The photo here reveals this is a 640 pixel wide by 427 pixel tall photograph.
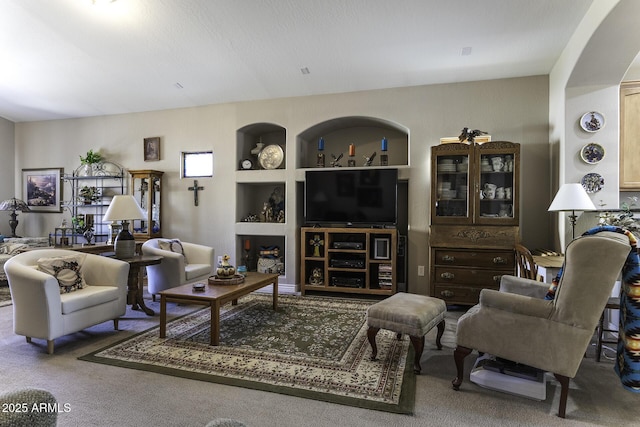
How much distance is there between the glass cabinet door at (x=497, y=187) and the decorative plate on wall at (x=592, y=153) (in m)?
A: 0.63

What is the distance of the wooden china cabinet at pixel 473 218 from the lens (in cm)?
403

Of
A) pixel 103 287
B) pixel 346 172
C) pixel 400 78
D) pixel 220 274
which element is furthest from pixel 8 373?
pixel 400 78

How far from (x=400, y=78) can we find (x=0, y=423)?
4.74 metres

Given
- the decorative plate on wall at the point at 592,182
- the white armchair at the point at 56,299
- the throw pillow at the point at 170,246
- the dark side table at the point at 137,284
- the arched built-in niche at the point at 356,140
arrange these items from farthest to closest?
the arched built-in niche at the point at 356,140 < the throw pillow at the point at 170,246 < the dark side table at the point at 137,284 < the decorative plate on wall at the point at 592,182 < the white armchair at the point at 56,299

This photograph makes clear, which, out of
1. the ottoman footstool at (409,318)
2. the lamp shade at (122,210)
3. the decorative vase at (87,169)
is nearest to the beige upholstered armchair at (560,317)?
the ottoman footstool at (409,318)

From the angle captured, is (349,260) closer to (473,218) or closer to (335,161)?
(335,161)

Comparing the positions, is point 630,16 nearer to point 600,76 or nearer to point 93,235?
point 600,76

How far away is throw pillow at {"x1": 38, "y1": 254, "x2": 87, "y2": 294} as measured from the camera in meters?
3.15

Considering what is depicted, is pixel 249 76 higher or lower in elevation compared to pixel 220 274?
higher

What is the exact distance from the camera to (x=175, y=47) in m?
4.19

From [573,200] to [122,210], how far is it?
4.53 m

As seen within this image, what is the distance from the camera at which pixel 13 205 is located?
6.38 m

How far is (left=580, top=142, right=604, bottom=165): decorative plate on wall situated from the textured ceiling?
1097mm

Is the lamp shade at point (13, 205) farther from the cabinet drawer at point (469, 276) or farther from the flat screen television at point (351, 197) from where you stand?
the cabinet drawer at point (469, 276)
